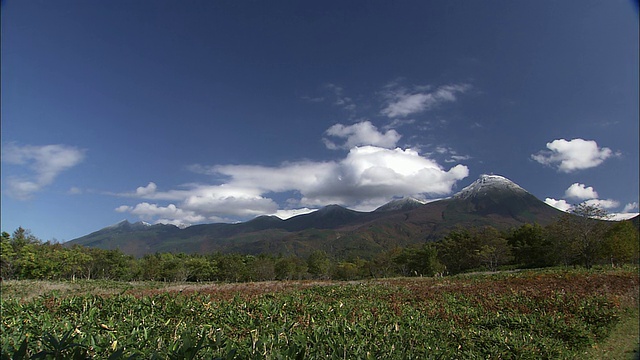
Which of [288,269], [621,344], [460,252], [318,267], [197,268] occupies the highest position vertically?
[621,344]

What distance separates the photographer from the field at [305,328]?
2.47 meters

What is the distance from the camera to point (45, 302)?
645 centimetres

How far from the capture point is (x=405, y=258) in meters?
67.9

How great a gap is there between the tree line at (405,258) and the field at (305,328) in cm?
3223

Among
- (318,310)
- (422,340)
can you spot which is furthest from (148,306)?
(422,340)

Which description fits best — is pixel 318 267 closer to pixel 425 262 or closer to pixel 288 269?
pixel 288 269

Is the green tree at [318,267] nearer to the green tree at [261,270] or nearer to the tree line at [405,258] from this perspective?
the tree line at [405,258]

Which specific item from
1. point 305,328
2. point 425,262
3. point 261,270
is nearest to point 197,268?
point 261,270

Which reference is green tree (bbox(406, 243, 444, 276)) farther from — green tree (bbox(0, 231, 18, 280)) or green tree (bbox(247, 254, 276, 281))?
green tree (bbox(0, 231, 18, 280))

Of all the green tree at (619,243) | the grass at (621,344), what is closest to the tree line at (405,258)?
the green tree at (619,243)

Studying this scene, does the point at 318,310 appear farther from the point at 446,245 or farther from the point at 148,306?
the point at 446,245

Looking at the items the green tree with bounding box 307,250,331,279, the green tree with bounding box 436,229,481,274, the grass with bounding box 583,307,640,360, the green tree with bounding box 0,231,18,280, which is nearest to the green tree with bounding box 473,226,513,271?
the green tree with bounding box 436,229,481,274

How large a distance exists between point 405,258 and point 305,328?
67.4m

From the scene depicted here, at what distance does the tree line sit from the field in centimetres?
3223
